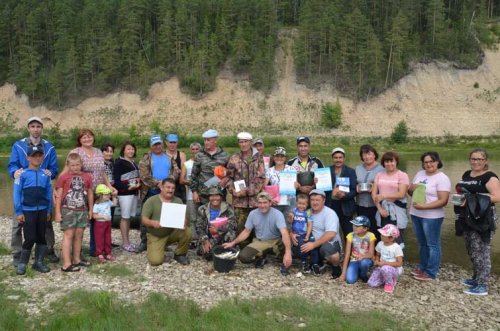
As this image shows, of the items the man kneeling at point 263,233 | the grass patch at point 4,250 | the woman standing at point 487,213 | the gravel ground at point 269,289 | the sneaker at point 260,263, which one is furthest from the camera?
the grass patch at point 4,250

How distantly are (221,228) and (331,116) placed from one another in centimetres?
5157

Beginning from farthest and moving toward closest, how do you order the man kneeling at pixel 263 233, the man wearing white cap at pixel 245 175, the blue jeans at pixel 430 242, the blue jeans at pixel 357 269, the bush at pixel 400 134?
the bush at pixel 400 134 < the man wearing white cap at pixel 245 175 < the man kneeling at pixel 263 233 < the blue jeans at pixel 430 242 < the blue jeans at pixel 357 269

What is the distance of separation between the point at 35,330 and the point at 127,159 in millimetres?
4454

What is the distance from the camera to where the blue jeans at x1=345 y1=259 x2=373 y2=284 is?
746cm

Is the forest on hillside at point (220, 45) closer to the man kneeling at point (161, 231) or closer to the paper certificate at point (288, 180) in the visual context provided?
the paper certificate at point (288, 180)

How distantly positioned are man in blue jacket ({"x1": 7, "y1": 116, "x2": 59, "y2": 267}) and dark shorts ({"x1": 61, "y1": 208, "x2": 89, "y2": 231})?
666 millimetres

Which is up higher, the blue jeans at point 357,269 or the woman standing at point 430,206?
the woman standing at point 430,206

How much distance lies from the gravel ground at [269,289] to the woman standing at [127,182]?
1.29 m

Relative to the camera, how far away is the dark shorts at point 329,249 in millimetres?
7781

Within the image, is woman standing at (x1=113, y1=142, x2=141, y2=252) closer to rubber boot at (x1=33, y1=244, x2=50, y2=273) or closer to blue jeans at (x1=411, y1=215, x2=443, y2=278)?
rubber boot at (x1=33, y1=244, x2=50, y2=273)

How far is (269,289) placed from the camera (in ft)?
22.9

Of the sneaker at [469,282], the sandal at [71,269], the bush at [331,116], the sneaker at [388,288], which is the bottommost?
the sneaker at [469,282]

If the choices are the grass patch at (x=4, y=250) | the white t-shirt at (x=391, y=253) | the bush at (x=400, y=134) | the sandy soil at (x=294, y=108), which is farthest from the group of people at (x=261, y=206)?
the sandy soil at (x=294, y=108)

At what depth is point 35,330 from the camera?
5.47 metres
